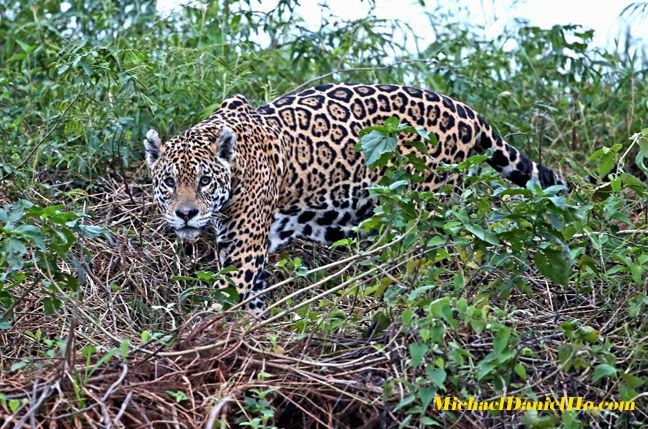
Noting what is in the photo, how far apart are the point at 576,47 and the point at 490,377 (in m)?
5.56

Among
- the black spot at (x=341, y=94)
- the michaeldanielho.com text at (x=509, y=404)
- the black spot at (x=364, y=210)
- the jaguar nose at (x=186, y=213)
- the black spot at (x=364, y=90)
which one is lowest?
the black spot at (x=364, y=210)

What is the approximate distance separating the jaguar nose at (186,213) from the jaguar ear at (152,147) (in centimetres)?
53

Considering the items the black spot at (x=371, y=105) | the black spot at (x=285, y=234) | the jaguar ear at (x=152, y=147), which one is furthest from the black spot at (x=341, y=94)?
the jaguar ear at (x=152, y=147)

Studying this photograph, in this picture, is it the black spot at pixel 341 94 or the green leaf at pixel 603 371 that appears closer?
the green leaf at pixel 603 371

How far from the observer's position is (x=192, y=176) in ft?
28.8

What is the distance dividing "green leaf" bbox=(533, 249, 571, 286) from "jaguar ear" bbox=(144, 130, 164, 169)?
3.25 m

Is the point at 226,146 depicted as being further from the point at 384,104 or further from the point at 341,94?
the point at 384,104

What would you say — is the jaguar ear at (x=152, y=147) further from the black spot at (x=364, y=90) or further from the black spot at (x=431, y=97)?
the black spot at (x=431, y=97)

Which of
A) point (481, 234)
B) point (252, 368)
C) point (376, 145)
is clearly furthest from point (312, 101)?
point (252, 368)

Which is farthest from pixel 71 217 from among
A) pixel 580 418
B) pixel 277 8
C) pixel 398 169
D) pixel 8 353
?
pixel 277 8

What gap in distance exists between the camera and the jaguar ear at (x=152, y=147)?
29.1 ft

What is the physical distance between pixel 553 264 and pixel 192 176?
3.00 meters

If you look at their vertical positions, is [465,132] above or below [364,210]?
above

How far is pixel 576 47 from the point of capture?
11.1 metres
